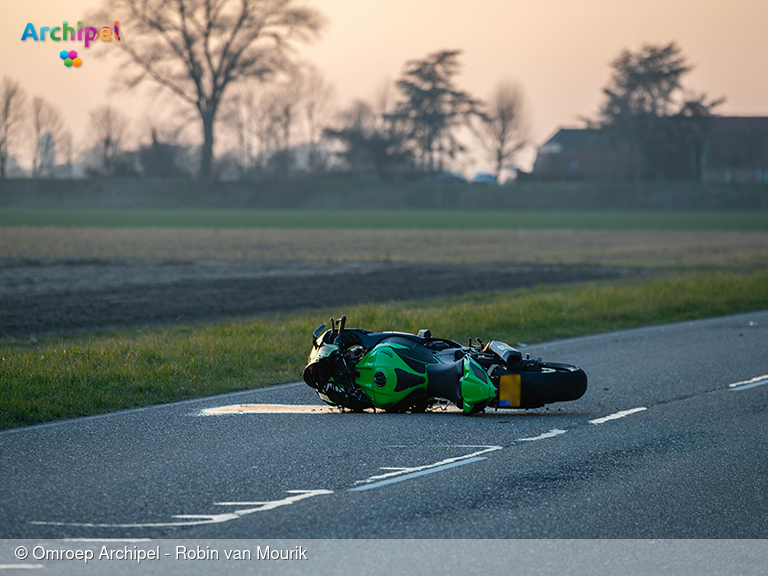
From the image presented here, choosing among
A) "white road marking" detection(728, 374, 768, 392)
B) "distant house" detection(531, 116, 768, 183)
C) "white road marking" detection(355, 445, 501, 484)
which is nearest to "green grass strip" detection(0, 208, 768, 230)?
"distant house" detection(531, 116, 768, 183)

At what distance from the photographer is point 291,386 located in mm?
8914

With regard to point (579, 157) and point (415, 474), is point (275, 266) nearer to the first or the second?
point (415, 474)

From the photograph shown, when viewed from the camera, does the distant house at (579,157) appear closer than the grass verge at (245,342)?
No

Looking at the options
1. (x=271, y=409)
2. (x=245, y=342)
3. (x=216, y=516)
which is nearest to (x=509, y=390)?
(x=271, y=409)

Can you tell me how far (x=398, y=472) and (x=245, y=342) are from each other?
5.70 metres

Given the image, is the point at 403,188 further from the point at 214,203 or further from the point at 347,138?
the point at 214,203

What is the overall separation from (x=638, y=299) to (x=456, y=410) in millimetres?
9994

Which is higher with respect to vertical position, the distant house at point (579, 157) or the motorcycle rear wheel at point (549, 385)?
the distant house at point (579, 157)

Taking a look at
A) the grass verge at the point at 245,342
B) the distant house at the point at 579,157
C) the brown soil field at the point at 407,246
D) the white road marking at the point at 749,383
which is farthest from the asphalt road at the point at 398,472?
the distant house at the point at 579,157

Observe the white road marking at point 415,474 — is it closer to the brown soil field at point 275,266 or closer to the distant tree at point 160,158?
the brown soil field at point 275,266

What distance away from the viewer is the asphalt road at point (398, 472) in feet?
15.7

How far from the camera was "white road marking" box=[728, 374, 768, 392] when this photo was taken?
347 inches

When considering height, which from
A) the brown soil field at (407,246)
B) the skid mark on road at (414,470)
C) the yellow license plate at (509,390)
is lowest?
the skid mark on road at (414,470)

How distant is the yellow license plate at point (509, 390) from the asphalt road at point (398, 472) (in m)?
0.23
